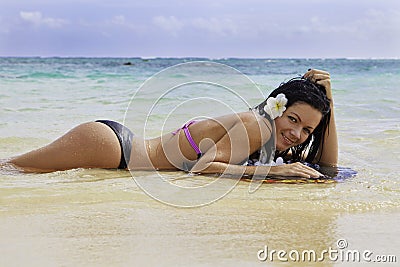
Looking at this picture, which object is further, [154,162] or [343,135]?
[343,135]

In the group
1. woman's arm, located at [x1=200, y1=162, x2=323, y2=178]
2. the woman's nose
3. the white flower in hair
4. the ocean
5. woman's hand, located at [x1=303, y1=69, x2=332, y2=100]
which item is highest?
woman's hand, located at [x1=303, y1=69, x2=332, y2=100]

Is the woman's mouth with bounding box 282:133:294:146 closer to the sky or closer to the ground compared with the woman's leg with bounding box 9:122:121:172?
closer to the sky

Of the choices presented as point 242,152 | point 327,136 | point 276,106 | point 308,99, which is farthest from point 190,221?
point 327,136

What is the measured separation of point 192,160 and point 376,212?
4.25 ft

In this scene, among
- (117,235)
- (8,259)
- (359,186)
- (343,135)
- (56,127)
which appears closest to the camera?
(8,259)

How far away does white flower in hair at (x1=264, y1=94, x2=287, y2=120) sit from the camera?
3.33m

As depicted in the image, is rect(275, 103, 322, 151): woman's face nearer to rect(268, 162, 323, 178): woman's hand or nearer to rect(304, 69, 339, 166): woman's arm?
rect(268, 162, 323, 178): woman's hand

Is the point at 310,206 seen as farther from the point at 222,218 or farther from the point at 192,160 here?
the point at 192,160

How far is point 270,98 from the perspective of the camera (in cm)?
337

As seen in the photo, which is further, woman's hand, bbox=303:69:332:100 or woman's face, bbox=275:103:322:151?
woman's hand, bbox=303:69:332:100

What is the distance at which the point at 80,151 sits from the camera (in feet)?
11.1

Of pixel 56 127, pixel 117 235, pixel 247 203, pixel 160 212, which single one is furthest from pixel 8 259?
pixel 56 127

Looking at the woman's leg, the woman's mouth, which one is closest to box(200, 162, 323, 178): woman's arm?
the woman's mouth

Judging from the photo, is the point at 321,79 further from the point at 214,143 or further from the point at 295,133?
the point at 214,143
